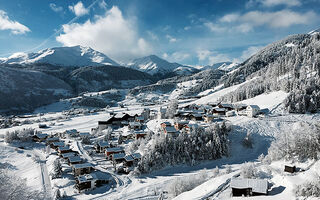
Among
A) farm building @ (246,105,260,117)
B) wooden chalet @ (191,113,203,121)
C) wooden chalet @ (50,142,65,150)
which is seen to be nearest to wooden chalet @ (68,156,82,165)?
wooden chalet @ (50,142,65,150)

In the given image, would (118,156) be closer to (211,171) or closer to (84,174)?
(84,174)

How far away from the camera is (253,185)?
2812 cm

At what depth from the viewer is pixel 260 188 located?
1078 inches

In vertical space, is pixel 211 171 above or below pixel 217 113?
below

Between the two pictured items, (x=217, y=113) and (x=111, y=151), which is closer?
(x=111, y=151)

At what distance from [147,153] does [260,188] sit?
30.4m

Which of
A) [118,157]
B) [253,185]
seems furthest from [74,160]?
[253,185]

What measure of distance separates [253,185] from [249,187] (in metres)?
0.75

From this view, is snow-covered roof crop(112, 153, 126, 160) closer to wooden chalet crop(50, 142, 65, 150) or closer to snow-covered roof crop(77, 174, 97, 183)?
snow-covered roof crop(77, 174, 97, 183)

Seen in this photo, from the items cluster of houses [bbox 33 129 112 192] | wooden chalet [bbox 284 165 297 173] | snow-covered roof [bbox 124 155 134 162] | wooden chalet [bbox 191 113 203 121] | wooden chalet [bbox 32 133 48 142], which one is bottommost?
cluster of houses [bbox 33 129 112 192]

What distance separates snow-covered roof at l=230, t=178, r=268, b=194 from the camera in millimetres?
27177

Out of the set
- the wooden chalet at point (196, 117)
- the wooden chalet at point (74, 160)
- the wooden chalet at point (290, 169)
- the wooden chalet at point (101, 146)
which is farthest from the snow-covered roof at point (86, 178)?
the wooden chalet at point (196, 117)

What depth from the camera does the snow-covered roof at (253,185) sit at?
89.2ft

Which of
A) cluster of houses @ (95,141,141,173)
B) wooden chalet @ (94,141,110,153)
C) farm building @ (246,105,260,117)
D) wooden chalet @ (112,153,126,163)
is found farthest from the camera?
farm building @ (246,105,260,117)
